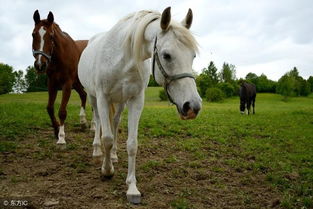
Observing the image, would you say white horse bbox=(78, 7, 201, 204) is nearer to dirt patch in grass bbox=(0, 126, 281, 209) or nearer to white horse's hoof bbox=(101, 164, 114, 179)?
white horse's hoof bbox=(101, 164, 114, 179)

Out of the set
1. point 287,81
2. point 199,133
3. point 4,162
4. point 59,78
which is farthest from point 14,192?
point 287,81

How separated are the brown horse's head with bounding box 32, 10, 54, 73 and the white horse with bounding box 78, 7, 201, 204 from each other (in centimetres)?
144

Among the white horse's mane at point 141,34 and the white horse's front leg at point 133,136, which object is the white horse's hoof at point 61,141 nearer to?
the white horse's front leg at point 133,136

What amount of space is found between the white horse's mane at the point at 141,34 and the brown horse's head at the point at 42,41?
2.67 meters

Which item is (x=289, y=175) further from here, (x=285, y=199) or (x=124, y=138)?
(x=124, y=138)

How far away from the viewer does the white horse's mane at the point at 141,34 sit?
10.2 feet

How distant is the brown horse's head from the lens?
572 centimetres

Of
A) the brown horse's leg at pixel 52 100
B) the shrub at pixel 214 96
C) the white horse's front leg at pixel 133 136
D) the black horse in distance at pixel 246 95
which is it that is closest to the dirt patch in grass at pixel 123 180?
the white horse's front leg at pixel 133 136

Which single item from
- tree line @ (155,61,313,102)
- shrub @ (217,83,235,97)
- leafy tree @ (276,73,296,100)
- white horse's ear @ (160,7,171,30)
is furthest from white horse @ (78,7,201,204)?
leafy tree @ (276,73,296,100)

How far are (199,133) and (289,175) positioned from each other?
4042 mm

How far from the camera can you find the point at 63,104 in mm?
6406

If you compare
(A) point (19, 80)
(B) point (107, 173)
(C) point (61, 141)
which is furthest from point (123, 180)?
(A) point (19, 80)

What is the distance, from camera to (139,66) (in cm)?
362

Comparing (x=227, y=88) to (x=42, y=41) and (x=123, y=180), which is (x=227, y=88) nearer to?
(x=42, y=41)
